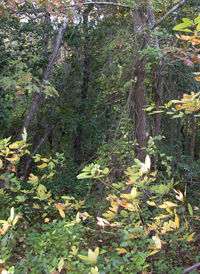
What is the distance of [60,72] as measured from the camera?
19.6 ft

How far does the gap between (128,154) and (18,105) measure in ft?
15.1

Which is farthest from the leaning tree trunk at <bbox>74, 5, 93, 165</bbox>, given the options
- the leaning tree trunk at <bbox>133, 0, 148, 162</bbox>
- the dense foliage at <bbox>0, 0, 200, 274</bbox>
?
the leaning tree trunk at <bbox>133, 0, 148, 162</bbox>

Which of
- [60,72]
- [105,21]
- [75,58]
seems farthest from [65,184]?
[105,21]

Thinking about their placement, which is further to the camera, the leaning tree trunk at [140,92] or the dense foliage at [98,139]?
the leaning tree trunk at [140,92]

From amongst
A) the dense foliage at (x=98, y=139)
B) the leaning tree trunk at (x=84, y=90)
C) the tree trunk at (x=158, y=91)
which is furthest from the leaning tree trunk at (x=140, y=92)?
the leaning tree trunk at (x=84, y=90)

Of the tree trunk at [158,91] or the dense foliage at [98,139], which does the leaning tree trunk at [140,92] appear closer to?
the dense foliage at [98,139]

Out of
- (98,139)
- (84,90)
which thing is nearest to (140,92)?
(98,139)

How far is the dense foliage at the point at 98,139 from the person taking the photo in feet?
6.10

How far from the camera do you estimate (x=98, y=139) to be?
570cm

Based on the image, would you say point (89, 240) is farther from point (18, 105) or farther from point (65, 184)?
point (18, 105)

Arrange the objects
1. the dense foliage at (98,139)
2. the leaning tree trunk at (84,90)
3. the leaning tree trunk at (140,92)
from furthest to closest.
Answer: the leaning tree trunk at (84,90) → the leaning tree trunk at (140,92) → the dense foliage at (98,139)

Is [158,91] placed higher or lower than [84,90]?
lower

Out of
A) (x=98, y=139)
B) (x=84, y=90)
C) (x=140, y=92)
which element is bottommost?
(x=98, y=139)

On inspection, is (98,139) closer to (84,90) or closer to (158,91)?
(84,90)
